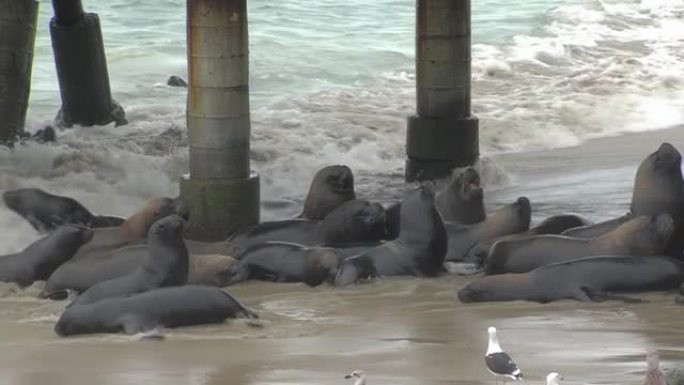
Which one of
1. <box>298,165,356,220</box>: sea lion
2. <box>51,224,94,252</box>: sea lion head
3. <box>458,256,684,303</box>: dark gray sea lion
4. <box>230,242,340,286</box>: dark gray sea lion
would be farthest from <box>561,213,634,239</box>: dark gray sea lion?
<box>51,224,94,252</box>: sea lion head

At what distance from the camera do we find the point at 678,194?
1073 cm

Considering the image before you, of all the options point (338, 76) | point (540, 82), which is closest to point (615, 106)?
point (540, 82)

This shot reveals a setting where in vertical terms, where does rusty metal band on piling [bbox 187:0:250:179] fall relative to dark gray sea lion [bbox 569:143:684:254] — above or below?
above

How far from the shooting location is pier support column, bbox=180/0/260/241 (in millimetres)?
11602

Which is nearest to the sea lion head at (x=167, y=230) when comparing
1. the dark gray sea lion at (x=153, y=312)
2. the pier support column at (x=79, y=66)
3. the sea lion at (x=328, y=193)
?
the dark gray sea lion at (x=153, y=312)

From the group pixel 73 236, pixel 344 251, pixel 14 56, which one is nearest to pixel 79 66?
pixel 14 56

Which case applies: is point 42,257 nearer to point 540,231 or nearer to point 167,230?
point 167,230

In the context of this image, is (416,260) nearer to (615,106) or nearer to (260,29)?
(615,106)

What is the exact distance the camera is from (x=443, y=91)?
14.1 m

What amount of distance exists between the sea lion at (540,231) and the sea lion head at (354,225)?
2.20ft

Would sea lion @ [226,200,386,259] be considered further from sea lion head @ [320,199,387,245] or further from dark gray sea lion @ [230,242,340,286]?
dark gray sea lion @ [230,242,340,286]

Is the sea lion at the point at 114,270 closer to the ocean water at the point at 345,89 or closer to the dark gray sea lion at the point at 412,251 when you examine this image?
the dark gray sea lion at the point at 412,251

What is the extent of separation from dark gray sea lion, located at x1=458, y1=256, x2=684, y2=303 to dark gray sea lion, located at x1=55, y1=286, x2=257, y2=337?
142cm

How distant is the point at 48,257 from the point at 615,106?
33.0 feet
